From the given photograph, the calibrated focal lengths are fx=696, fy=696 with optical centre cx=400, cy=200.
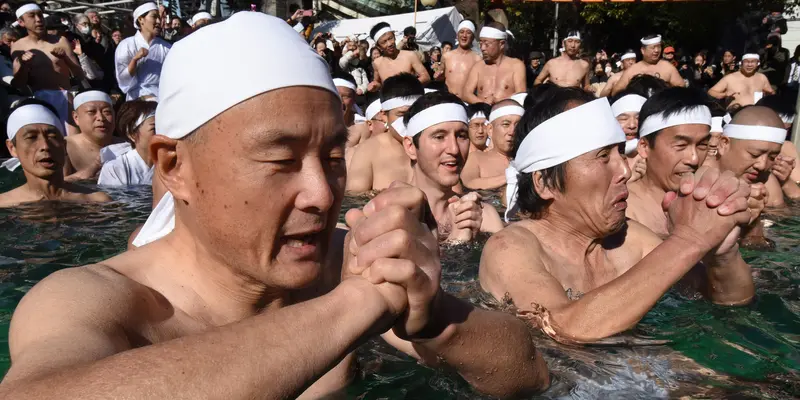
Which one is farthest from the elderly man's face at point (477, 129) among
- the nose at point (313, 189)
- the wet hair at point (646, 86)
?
the nose at point (313, 189)

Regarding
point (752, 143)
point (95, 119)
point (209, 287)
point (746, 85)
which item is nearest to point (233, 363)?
point (209, 287)

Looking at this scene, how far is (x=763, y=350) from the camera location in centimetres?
404

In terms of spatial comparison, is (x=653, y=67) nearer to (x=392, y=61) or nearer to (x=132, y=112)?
(x=392, y=61)

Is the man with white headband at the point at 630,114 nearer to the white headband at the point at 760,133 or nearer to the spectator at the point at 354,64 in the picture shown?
the white headband at the point at 760,133

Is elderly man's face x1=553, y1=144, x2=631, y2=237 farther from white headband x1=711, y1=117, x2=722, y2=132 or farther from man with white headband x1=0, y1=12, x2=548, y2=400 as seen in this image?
white headband x1=711, y1=117, x2=722, y2=132

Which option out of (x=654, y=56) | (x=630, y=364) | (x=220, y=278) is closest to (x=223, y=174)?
(x=220, y=278)

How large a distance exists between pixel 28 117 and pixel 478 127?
590cm

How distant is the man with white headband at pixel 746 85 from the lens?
16500 mm

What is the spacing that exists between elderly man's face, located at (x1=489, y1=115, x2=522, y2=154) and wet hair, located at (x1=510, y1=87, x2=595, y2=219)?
4.93m

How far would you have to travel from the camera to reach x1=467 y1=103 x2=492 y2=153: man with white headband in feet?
33.9

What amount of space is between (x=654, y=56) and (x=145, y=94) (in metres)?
10.4

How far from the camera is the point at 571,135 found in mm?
4094

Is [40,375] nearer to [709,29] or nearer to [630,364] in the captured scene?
[630,364]

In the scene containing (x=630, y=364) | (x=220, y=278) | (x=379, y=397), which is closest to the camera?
(x=220, y=278)
